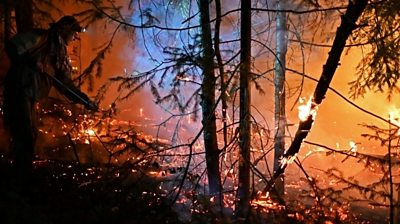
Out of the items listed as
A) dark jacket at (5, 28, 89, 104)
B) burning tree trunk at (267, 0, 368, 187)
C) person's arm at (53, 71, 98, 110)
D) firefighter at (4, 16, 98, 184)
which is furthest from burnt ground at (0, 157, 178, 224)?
burning tree trunk at (267, 0, 368, 187)

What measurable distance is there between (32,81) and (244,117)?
2.93m

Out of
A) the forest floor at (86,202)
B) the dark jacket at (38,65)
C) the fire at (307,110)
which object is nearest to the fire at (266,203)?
the forest floor at (86,202)

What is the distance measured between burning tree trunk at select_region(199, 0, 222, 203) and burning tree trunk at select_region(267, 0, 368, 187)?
124cm

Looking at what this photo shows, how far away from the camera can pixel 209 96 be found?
20.9ft

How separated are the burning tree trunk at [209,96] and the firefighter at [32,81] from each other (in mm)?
1687

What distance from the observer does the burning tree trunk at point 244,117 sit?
508 centimetres

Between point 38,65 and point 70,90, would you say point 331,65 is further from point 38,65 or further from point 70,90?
point 38,65

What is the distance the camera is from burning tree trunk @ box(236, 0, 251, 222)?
16.7 ft

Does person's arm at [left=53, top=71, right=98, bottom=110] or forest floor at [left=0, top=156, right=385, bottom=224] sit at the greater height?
person's arm at [left=53, top=71, right=98, bottom=110]

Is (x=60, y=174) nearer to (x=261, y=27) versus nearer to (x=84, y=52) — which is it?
(x=261, y=27)

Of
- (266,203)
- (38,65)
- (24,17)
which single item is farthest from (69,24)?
(24,17)

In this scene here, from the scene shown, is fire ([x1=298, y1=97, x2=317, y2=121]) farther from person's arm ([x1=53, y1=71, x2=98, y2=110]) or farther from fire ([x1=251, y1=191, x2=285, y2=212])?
person's arm ([x1=53, y1=71, x2=98, y2=110])

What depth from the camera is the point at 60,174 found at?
6.52 m

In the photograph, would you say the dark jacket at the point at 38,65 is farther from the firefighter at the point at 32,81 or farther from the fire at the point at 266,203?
the fire at the point at 266,203
